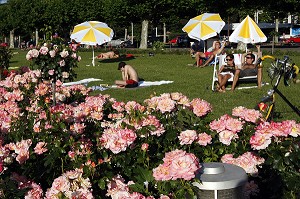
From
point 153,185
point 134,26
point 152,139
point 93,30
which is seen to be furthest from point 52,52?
point 134,26

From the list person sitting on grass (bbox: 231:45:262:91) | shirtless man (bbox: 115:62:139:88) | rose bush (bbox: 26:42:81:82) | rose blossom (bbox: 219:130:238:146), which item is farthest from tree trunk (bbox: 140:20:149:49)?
rose blossom (bbox: 219:130:238:146)

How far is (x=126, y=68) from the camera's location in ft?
47.8

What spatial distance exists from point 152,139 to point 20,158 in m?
1.02

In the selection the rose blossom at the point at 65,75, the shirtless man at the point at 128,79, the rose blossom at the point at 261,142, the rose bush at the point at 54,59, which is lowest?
the shirtless man at the point at 128,79

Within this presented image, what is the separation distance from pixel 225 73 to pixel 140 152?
9705mm

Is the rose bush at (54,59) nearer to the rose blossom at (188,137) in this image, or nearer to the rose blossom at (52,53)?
the rose blossom at (52,53)

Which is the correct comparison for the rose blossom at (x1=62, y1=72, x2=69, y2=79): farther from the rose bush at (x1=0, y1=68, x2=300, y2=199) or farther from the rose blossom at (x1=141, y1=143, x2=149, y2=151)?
the rose blossom at (x1=141, y1=143, x2=149, y2=151)

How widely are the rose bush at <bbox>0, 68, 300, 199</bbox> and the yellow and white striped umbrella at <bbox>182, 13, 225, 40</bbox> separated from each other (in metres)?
15.2

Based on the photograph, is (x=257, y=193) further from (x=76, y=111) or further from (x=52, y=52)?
(x=52, y=52)

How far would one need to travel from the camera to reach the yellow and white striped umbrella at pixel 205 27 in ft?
63.6

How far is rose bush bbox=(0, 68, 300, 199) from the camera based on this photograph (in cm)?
295

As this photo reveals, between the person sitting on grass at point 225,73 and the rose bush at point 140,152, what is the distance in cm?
816

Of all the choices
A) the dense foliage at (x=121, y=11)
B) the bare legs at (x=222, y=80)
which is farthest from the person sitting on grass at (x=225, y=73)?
the dense foliage at (x=121, y=11)

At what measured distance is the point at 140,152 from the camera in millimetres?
3518
